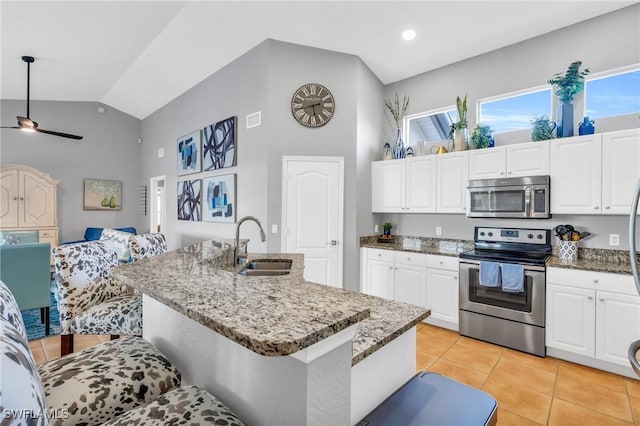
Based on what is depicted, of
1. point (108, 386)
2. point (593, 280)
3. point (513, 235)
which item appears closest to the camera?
point (108, 386)

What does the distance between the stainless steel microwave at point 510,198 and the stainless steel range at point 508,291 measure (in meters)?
0.33

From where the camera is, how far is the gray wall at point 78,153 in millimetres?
6121

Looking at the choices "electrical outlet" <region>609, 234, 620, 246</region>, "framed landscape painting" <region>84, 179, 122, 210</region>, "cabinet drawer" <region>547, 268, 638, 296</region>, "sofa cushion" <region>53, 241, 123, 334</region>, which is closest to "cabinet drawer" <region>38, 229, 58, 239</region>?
"framed landscape painting" <region>84, 179, 122, 210</region>

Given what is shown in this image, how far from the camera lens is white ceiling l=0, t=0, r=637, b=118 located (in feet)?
10.6

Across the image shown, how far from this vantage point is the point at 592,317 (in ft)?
8.75

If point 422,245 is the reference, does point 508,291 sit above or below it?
below

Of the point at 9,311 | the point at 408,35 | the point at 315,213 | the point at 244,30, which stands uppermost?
the point at 244,30

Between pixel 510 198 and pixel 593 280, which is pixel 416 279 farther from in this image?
pixel 593 280

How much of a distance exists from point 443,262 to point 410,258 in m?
0.39

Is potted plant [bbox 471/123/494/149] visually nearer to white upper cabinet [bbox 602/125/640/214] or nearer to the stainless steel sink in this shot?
white upper cabinet [bbox 602/125/640/214]

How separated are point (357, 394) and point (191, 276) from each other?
2.59 feet

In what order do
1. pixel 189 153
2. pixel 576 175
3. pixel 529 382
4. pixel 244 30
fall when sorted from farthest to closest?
pixel 189 153 < pixel 244 30 < pixel 576 175 < pixel 529 382

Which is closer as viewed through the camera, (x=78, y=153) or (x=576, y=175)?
(x=576, y=175)

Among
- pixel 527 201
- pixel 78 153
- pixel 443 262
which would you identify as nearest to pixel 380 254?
pixel 443 262
